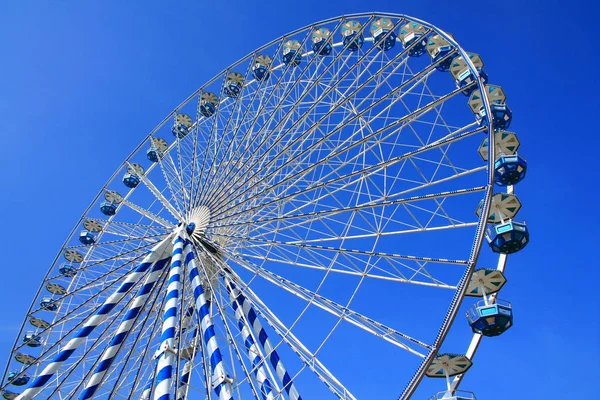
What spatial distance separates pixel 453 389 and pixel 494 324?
188cm

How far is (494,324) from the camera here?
432 inches

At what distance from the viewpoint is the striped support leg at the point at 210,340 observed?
10711 millimetres

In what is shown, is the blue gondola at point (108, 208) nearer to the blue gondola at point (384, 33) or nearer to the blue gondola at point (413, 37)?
the blue gondola at point (384, 33)

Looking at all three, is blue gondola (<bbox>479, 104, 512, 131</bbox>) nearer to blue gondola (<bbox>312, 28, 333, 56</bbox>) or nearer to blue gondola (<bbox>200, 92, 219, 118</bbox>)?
blue gondola (<bbox>312, 28, 333, 56</bbox>)

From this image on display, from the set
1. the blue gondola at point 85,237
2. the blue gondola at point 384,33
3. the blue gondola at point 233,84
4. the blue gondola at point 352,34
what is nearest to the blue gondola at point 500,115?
the blue gondola at point 384,33

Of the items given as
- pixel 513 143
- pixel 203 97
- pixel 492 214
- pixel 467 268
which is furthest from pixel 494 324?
pixel 203 97

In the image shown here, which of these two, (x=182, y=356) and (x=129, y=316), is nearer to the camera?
(x=129, y=316)

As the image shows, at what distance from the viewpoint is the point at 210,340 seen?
Answer: 11586 mm

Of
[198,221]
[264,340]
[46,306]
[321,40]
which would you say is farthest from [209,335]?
[321,40]

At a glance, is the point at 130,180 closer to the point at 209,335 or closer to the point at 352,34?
the point at 352,34

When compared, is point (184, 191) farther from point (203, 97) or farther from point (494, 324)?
point (494, 324)

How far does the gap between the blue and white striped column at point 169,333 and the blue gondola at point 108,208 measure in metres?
9.07

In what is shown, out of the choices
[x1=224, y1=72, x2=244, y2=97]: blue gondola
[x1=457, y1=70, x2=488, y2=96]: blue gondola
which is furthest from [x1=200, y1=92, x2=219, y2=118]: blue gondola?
[x1=457, y1=70, x2=488, y2=96]: blue gondola

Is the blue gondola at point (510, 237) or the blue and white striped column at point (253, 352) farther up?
the blue gondola at point (510, 237)
